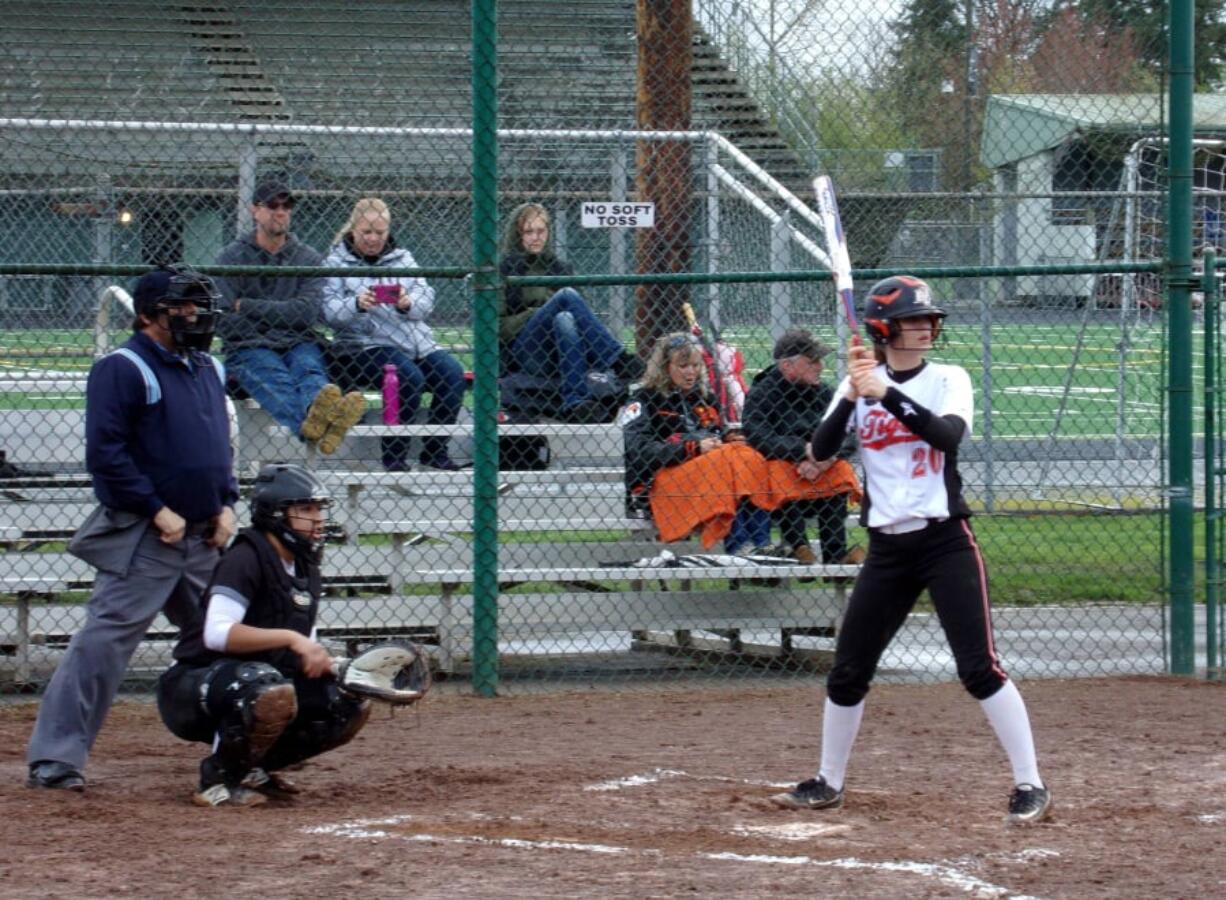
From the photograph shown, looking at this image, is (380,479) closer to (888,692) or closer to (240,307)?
(240,307)

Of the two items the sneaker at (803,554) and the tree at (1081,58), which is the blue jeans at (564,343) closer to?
the sneaker at (803,554)

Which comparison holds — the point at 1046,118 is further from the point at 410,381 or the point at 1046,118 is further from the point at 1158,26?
the point at 410,381

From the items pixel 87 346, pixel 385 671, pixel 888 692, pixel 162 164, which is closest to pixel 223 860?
pixel 385 671

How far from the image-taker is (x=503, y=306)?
8.72m

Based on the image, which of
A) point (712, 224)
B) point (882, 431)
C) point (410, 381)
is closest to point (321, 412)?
point (410, 381)

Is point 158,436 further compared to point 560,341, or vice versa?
point 560,341

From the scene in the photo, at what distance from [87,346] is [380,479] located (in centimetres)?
207

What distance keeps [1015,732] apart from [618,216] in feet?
13.2

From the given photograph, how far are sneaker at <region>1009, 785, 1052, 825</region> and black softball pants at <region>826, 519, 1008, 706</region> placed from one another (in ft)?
1.04

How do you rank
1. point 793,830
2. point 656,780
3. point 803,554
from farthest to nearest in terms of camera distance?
point 803,554, point 656,780, point 793,830

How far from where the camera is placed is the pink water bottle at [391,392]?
866 centimetres

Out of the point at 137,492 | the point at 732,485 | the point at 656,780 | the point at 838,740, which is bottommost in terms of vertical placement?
the point at 656,780

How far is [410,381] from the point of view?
8.72 meters

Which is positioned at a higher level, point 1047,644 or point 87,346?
point 87,346
